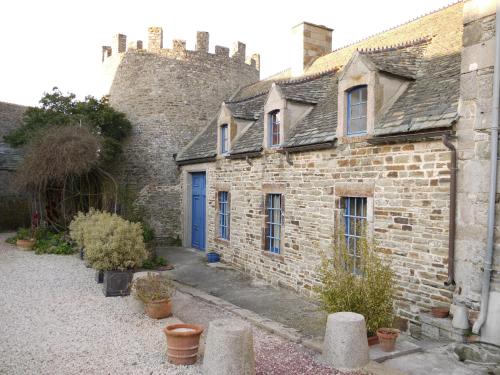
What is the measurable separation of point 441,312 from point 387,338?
1269 mm

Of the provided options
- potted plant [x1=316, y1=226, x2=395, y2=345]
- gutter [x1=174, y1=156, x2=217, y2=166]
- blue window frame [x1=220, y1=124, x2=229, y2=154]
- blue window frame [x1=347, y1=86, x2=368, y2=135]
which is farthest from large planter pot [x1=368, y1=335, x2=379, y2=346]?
gutter [x1=174, y1=156, x2=217, y2=166]

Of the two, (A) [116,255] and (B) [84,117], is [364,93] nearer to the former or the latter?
(A) [116,255]

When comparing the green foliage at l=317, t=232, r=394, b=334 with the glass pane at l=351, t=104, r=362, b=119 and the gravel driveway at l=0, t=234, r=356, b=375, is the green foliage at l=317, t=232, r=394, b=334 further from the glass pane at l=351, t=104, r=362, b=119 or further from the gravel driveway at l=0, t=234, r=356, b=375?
the glass pane at l=351, t=104, r=362, b=119

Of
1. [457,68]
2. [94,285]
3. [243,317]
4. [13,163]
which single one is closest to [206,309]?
[243,317]

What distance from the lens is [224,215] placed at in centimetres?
1444

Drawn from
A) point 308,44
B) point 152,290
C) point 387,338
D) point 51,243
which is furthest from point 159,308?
point 308,44

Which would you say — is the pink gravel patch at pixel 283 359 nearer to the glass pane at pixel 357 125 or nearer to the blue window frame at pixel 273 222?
the glass pane at pixel 357 125

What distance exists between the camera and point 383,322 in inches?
248

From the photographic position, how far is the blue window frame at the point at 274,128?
11.6 m

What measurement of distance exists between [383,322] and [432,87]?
4.47 meters

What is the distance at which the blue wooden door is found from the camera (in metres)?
16.3

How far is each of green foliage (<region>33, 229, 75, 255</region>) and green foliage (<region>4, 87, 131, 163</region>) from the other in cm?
352

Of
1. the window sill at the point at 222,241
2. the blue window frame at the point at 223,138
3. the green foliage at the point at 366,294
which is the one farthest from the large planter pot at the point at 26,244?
the green foliage at the point at 366,294

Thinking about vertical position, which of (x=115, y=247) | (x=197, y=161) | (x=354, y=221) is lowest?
(x=115, y=247)
